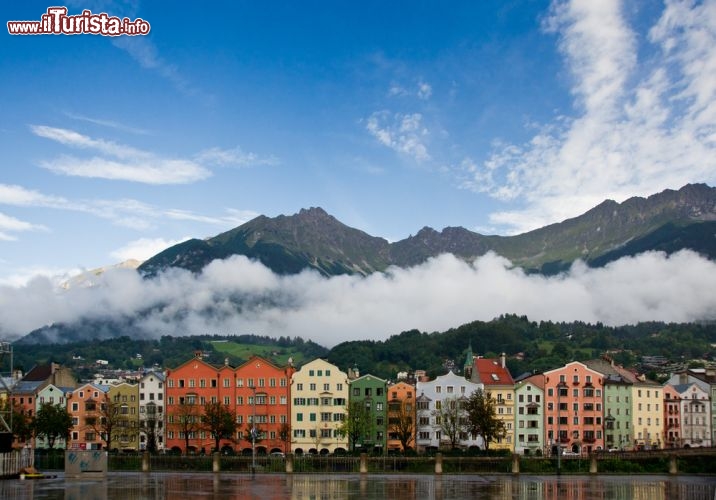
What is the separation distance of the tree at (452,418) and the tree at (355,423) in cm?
1035

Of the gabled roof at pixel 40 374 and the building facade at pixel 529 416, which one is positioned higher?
the gabled roof at pixel 40 374

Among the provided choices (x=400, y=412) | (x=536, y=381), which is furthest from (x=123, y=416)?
(x=536, y=381)

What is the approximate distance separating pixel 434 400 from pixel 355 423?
17297 mm

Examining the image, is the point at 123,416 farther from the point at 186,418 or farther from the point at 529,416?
the point at 529,416

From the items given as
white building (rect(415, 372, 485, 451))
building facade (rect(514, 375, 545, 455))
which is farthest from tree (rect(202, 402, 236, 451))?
building facade (rect(514, 375, 545, 455))

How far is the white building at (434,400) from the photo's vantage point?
425 ft

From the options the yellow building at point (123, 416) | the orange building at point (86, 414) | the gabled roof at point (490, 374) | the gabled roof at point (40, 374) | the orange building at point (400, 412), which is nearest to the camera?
the orange building at point (400, 412)

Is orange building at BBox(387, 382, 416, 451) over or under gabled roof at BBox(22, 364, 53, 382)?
under

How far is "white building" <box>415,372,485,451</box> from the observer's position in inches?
5098

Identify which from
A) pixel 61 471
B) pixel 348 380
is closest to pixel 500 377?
pixel 348 380

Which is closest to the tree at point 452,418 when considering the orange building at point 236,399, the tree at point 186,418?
the orange building at point 236,399

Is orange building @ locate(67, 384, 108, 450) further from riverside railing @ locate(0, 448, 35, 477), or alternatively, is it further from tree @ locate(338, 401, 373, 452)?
riverside railing @ locate(0, 448, 35, 477)

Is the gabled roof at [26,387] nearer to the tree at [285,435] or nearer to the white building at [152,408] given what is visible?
the white building at [152,408]

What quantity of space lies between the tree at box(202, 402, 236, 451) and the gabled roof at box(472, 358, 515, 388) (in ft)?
129
